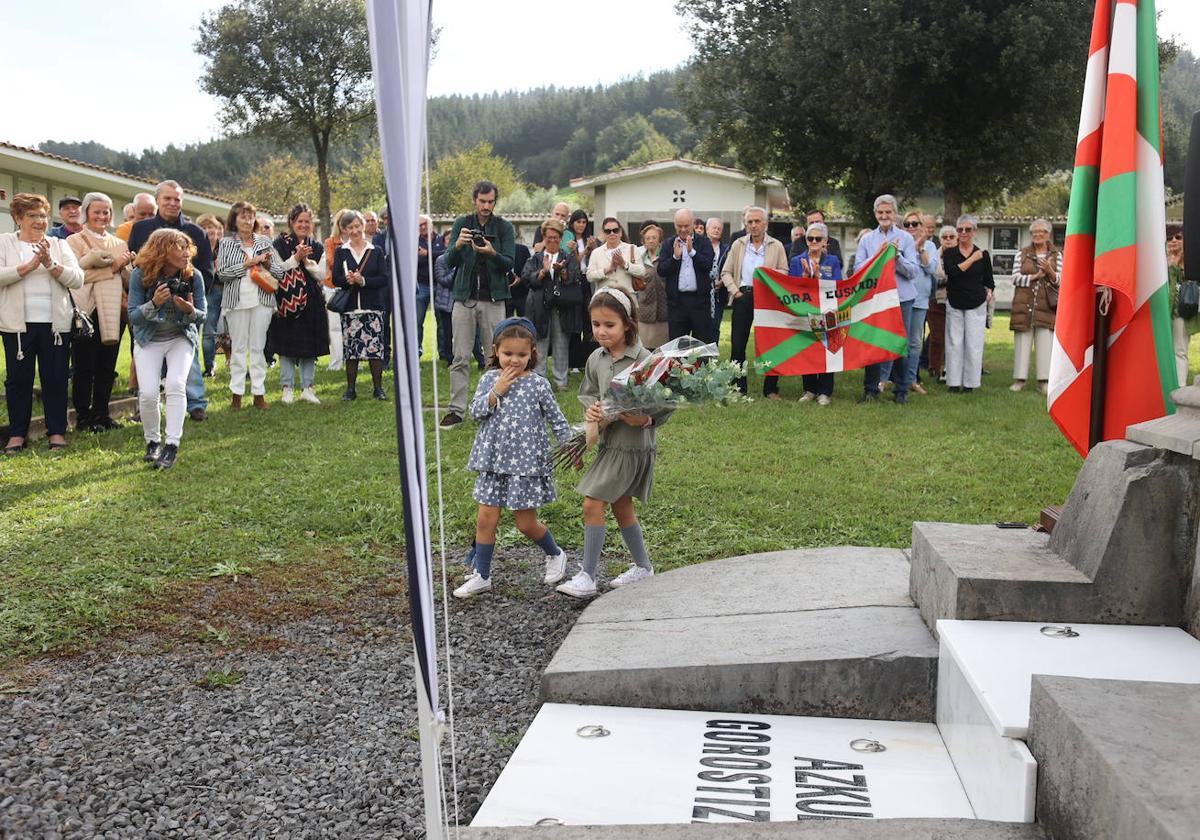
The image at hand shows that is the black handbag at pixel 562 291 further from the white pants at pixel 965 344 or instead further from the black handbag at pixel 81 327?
the black handbag at pixel 81 327

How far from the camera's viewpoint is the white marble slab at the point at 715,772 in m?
3.08

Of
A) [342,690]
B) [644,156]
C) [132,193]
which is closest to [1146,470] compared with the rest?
[342,690]

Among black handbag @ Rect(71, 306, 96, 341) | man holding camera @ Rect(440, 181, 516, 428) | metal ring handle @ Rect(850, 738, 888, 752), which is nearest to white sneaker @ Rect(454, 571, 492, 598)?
metal ring handle @ Rect(850, 738, 888, 752)

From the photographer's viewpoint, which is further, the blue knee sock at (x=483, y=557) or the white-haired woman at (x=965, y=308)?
the white-haired woman at (x=965, y=308)

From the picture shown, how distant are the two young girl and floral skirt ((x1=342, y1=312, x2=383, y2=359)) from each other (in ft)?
19.7

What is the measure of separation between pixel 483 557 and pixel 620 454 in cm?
89

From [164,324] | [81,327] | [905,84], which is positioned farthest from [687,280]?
[905,84]

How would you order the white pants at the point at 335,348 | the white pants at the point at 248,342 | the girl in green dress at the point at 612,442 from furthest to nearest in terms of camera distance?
1. the white pants at the point at 335,348
2. the white pants at the point at 248,342
3. the girl in green dress at the point at 612,442

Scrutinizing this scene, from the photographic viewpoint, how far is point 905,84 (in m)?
22.1

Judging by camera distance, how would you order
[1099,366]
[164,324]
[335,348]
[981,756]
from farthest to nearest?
1. [335,348]
2. [164,324]
3. [1099,366]
4. [981,756]

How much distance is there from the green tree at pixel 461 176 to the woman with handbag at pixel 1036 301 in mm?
60295

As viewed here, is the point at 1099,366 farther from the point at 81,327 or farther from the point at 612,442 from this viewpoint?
the point at 81,327

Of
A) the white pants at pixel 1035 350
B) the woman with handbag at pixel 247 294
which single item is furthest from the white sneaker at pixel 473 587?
the white pants at pixel 1035 350

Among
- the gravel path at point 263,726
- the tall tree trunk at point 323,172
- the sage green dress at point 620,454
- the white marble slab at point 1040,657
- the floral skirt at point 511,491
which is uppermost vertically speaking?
the tall tree trunk at point 323,172
